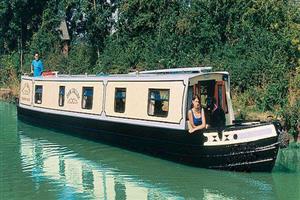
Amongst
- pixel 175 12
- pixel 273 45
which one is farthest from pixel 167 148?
pixel 175 12

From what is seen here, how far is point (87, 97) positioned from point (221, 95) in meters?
4.71

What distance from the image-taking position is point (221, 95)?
13.1 m

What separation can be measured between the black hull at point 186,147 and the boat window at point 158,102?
0.39 m

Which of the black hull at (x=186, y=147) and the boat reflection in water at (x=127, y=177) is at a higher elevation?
the black hull at (x=186, y=147)

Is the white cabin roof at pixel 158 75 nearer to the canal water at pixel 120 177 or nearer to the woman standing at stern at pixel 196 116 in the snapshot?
the woman standing at stern at pixel 196 116

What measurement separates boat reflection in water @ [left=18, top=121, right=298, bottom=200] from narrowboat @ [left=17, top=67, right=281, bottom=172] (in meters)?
0.30

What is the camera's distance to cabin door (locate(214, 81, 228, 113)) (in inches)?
510

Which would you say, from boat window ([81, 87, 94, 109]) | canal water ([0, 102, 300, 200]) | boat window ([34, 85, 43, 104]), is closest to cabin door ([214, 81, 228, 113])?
canal water ([0, 102, 300, 200])

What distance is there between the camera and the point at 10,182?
1124 centimetres

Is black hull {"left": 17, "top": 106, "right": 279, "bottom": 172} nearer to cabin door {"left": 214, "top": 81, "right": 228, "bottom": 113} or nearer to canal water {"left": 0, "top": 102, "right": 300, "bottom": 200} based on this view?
canal water {"left": 0, "top": 102, "right": 300, "bottom": 200}

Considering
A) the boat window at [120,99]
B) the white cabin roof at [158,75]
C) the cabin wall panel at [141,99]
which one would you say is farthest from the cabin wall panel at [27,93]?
the boat window at [120,99]

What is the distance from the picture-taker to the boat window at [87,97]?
52.6 feet

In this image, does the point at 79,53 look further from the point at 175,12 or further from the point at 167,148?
the point at 167,148

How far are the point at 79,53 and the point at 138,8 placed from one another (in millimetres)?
6201
